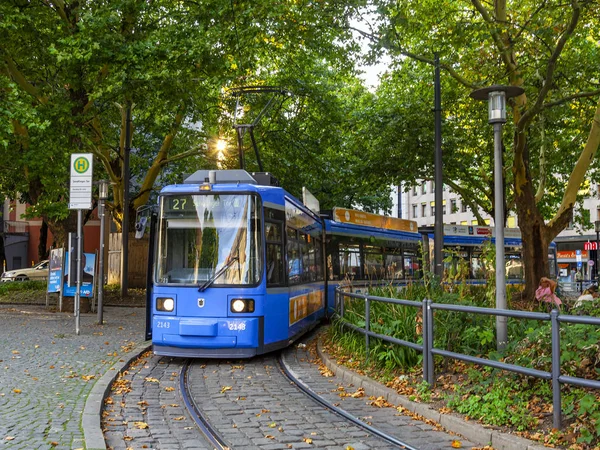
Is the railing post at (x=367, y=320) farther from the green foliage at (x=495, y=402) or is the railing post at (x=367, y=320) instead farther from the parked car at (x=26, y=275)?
the parked car at (x=26, y=275)

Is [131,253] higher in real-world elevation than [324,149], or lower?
lower

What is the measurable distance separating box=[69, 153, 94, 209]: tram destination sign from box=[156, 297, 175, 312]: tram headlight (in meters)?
4.19

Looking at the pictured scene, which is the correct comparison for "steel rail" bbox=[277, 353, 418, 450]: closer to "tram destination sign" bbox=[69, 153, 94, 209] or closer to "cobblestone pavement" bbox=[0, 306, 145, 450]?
"cobblestone pavement" bbox=[0, 306, 145, 450]

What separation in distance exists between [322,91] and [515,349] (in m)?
18.4

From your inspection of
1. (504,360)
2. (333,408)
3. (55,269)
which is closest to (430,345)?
(504,360)

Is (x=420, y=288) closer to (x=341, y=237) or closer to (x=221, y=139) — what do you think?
(x=341, y=237)

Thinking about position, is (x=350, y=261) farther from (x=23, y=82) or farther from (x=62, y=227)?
(x=23, y=82)

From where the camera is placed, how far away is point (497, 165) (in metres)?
8.06

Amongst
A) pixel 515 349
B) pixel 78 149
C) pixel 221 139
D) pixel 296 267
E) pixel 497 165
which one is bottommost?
pixel 515 349

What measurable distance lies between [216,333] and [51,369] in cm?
234

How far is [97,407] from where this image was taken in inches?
266

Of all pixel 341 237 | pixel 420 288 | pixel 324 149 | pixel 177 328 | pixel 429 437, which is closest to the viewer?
pixel 429 437

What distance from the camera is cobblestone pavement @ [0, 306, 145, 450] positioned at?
19.2 ft

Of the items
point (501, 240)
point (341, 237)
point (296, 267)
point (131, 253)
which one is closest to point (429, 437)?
point (501, 240)
